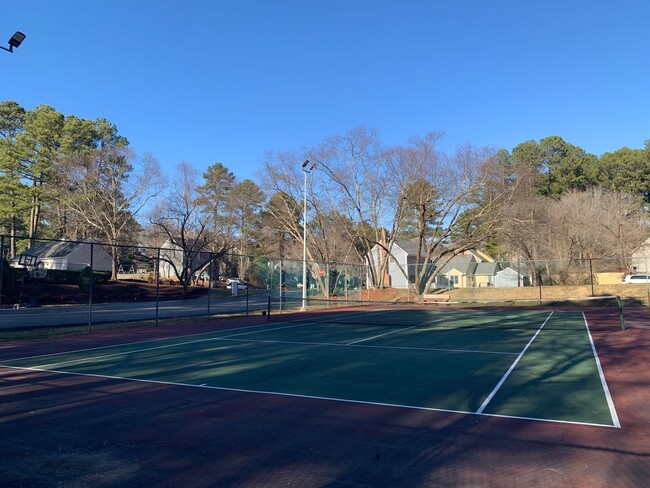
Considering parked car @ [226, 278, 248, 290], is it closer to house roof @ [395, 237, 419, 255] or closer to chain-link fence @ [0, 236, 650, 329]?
chain-link fence @ [0, 236, 650, 329]

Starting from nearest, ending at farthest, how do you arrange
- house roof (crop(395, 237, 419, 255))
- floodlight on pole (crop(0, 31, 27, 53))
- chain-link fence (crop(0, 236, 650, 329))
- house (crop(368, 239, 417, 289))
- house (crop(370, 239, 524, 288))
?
1. floodlight on pole (crop(0, 31, 27, 53))
2. chain-link fence (crop(0, 236, 650, 329))
3. house (crop(370, 239, 524, 288))
4. house (crop(368, 239, 417, 289))
5. house roof (crop(395, 237, 419, 255))

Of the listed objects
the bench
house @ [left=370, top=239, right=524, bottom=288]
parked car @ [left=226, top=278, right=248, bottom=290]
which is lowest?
the bench

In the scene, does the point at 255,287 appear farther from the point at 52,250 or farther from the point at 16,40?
the point at 16,40

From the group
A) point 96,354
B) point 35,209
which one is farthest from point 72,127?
point 96,354

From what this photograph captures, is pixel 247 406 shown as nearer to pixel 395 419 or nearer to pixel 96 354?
pixel 395 419

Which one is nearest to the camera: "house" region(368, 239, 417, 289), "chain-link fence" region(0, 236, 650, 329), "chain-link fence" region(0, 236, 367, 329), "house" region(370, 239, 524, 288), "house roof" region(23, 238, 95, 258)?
"chain-link fence" region(0, 236, 367, 329)

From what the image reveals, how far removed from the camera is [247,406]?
702 cm

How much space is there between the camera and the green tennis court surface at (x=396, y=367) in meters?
7.31

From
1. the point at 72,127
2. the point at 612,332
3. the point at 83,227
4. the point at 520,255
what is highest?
the point at 72,127

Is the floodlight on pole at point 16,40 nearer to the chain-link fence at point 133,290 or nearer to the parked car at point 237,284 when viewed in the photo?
the chain-link fence at point 133,290

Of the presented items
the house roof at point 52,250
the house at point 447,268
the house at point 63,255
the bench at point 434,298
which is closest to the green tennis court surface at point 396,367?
the bench at point 434,298

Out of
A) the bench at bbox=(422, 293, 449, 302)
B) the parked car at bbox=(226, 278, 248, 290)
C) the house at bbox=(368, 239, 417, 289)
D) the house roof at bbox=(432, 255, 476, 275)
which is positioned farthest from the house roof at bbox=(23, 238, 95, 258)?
the house roof at bbox=(432, 255, 476, 275)

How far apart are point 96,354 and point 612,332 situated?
53.6 ft

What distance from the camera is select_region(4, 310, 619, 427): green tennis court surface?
24.0 feet
